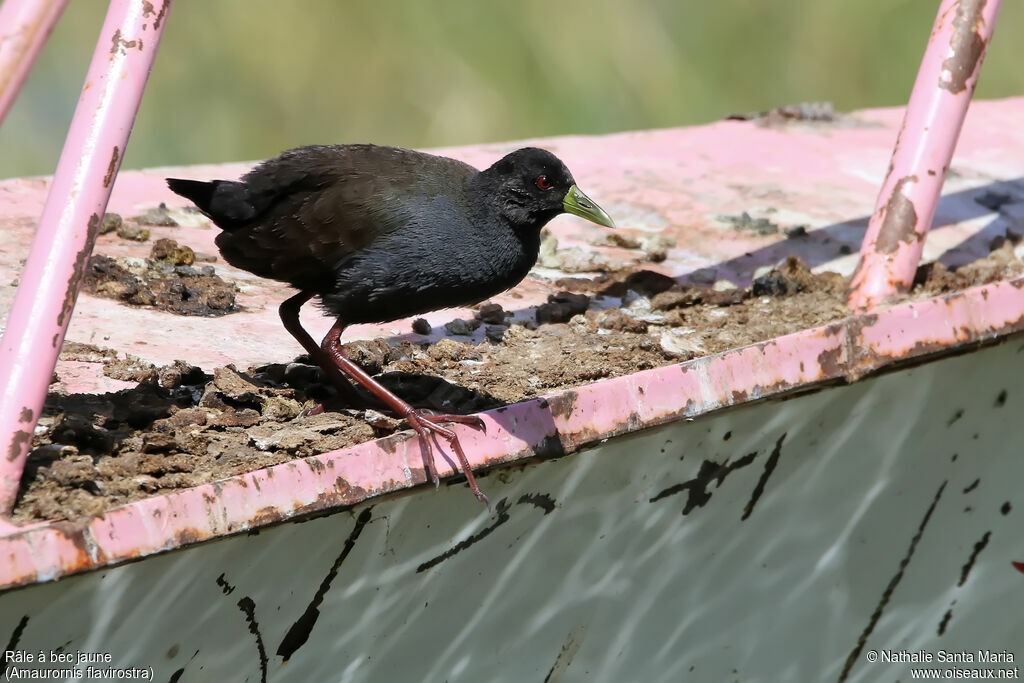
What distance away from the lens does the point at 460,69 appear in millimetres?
8359

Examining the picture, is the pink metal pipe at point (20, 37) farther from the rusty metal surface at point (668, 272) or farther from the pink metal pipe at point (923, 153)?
the pink metal pipe at point (923, 153)

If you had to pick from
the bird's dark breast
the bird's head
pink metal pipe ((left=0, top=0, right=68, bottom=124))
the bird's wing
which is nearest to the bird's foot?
the bird's dark breast

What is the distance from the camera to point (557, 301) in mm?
3641

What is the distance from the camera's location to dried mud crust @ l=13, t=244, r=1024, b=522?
2289 mm

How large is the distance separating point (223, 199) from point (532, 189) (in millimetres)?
759

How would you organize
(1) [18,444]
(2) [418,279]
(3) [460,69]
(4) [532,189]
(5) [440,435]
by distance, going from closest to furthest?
(1) [18,444] < (5) [440,435] < (2) [418,279] < (4) [532,189] < (3) [460,69]

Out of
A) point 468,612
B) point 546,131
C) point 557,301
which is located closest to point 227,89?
point 546,131

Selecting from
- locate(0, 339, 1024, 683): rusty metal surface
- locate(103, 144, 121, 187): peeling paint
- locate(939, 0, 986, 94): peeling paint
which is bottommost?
locate(0, 339, 1024, 683): rusty metal surface

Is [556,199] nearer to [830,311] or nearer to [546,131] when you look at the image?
[830,311]

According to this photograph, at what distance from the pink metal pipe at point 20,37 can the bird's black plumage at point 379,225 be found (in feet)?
2.45

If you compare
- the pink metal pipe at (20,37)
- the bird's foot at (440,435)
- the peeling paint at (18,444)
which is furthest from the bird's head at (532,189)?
the peeling paint at (18,444)

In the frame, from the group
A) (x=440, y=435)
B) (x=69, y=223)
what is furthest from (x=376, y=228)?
(x=69, y=223)

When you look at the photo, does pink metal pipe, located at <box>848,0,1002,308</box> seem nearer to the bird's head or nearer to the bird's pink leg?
the bird's head

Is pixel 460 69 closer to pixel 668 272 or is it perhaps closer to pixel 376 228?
pixel 668 272
